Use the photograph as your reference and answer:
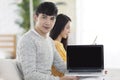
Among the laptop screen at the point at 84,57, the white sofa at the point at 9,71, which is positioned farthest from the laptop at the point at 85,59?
the white sofa at the point at 9,71

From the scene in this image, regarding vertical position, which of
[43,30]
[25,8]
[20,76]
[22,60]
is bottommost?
[20,76]

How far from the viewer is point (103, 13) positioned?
4.16 metres

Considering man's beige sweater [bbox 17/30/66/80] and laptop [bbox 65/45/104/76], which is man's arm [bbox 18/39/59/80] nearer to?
man's beige sweater [bbox 17/30/66/80]

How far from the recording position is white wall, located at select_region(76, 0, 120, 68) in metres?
4.11

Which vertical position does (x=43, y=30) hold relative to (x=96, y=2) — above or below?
below

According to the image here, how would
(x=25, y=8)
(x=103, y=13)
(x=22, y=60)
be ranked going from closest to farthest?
(x=22, y=60), (x=103, y=13), (x=25, y=8)

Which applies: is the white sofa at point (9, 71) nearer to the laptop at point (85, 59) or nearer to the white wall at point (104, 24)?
the laptop at point (85, 59)

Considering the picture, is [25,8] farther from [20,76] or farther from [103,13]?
[20,76]

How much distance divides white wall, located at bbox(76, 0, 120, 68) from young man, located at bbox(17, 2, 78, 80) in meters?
2.41

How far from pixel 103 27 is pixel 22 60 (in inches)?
107

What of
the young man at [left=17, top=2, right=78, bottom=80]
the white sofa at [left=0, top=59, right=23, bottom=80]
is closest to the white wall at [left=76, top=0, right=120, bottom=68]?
the young man at [left=17, top=2, right=78, bottom=80]

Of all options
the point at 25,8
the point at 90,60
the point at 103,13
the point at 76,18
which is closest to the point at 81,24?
the point at 76,18

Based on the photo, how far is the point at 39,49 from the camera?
171 cm

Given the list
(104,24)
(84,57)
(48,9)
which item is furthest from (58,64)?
(104,24)
